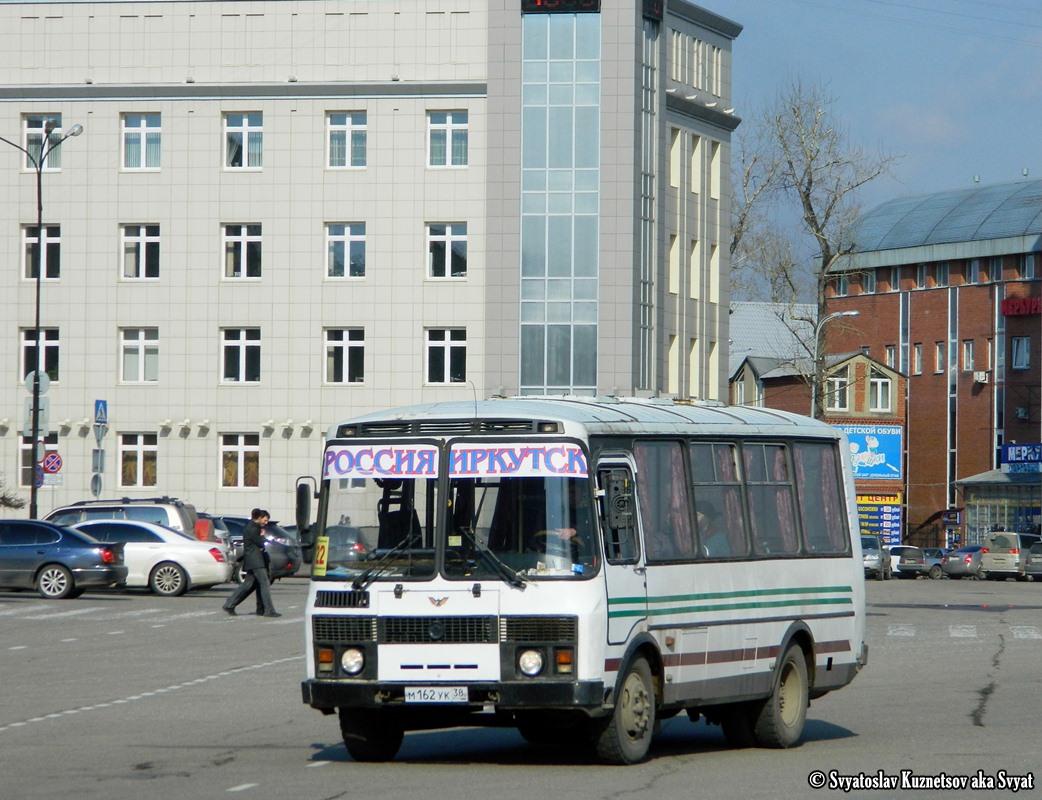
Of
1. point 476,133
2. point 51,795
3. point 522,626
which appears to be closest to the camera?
point 51,795

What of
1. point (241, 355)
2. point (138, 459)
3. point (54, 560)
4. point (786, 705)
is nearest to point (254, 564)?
point (54, 560)

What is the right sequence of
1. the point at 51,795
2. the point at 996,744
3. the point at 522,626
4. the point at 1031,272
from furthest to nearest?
the point at 1031,272
the point at 996,744
the point at 522,626
the point at 51,795

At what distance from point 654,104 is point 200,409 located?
1800 cm

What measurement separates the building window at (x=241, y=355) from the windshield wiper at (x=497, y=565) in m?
46.6

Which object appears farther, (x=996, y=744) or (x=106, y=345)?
(x=106, y=345)

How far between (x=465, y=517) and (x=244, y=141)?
47509mm

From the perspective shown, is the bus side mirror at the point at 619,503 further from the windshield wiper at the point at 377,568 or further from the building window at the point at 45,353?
the building window at the point at 45,353

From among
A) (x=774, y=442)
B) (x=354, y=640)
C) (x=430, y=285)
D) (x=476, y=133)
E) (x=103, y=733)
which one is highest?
(x=476, y=133)

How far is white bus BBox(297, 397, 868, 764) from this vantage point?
37.3 ft

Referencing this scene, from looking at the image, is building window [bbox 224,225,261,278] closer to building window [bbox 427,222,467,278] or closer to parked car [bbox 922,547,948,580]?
building window [bbox 427,222,467,278]

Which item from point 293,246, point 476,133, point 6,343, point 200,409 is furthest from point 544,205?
point 6,343

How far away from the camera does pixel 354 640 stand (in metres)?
11.6

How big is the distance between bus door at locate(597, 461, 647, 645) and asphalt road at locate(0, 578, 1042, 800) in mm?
985

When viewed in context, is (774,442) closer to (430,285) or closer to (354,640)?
(354,640)
